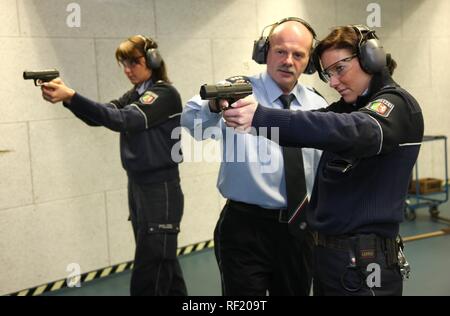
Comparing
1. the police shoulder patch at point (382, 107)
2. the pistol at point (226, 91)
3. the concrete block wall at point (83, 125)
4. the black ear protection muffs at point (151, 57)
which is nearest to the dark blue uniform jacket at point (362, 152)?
the police shoulder patch at point (382, 107)

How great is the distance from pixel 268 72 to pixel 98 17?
2.43 m

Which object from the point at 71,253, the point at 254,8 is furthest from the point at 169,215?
the point at 254,8

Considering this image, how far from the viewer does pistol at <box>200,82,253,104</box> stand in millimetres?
1621

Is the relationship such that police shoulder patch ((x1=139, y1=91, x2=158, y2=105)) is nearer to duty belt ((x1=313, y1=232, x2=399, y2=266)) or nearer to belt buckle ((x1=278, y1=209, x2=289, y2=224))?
belt buckle ((x1=278, y1=209, x2=289, y2=224))

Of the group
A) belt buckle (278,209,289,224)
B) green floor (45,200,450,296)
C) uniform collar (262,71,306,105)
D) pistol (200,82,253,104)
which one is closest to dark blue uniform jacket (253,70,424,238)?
pistol (200,82,253,104)

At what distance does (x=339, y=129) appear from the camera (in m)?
1.54

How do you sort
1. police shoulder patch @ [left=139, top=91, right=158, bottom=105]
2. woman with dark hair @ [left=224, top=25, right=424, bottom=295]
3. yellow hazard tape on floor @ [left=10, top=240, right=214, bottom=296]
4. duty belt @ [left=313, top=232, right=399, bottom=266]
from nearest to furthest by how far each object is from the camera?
woman with dark hair @ [left=224, top=25, right=424, bottom=295] → duty belt @ [left=313, top=232, right=399, bottom=266] → police shoulder patch @ [left=139, top=91, right=158, bottom=105] → yellow hazard tape on floor @ [left=10, top=240, right=214, bottom=296]

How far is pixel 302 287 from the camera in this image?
2.41 meters

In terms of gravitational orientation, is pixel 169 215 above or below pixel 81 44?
below

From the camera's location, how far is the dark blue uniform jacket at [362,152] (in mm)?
1551

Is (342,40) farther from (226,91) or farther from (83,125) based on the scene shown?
(83,125)

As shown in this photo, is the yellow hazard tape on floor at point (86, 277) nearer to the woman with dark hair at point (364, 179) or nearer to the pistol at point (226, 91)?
the woman with dark hair at point (364, 179)

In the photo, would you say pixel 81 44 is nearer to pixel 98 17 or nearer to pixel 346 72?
pixel 98 17
